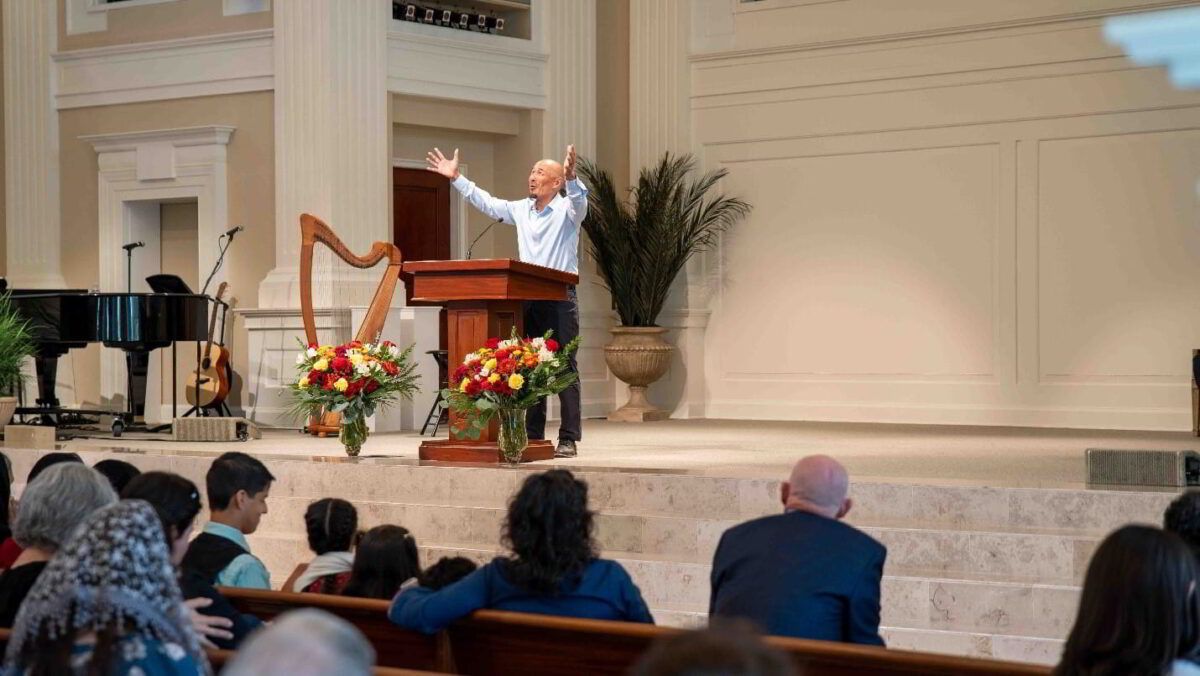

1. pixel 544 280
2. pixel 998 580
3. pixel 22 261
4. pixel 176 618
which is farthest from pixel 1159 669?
pixel 22 261

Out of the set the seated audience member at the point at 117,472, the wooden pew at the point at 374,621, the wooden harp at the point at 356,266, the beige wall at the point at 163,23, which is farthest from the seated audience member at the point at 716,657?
the beige wall at the point at 163,23

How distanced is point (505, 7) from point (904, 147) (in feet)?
10.3

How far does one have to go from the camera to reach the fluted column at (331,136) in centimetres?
1065

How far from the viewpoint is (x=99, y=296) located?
961 centimetres

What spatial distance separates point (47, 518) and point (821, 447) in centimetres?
611

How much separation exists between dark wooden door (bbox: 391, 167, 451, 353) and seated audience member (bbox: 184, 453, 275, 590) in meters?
7.07

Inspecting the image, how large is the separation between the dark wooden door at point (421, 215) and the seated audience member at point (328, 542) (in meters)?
6.95

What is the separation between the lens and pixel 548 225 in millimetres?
8094

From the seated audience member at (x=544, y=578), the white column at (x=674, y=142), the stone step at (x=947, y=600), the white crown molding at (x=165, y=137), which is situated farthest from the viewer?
the white column at (x=674, y=142)

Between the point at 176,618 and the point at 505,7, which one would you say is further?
the point at 505,7

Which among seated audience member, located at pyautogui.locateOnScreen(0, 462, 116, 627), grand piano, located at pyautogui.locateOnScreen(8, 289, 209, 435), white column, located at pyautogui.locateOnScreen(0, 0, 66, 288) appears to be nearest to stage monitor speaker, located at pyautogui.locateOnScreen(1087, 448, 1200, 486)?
seated audience member, located at pyautogui.locateOnScreen(0, 462, 116, 627)

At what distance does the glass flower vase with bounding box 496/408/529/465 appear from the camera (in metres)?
7.45

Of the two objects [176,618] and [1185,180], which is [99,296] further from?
[176,618]

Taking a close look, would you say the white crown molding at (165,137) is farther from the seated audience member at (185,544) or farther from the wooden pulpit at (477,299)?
the seated audience member at (185,544)
